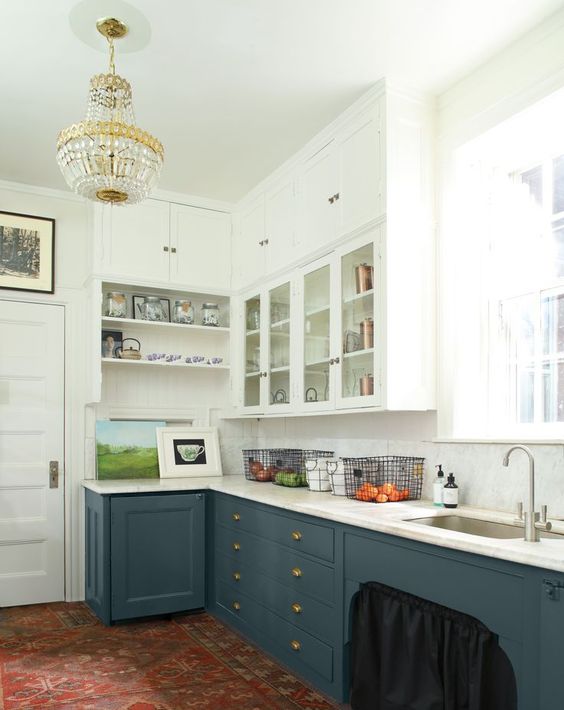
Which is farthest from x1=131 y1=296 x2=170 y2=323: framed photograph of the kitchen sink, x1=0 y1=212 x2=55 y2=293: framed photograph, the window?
the kitchen sink

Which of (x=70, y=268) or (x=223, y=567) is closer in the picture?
(x=223, y=567)

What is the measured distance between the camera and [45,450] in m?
4.46

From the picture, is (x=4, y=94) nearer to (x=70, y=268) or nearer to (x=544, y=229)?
(x=70, y=268)

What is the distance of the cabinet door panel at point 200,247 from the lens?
4637 millimetres

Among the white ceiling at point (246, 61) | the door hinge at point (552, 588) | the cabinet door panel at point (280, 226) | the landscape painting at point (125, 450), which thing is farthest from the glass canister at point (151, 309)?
the door hinge at point (552, 588)

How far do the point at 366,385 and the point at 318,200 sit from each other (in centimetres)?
115

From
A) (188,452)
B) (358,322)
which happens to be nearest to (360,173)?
(358,322)

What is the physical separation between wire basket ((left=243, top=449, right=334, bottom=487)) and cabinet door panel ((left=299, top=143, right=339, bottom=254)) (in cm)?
130

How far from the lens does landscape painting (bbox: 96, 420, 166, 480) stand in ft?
14.8

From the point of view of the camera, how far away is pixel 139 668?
3238 mm

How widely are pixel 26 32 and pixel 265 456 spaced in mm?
2826

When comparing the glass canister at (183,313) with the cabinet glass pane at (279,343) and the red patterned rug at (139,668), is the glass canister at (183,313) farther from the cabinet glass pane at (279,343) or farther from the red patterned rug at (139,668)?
the red patterned rug at (139,668)

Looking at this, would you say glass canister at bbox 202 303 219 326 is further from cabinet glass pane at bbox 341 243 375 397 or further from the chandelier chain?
the chandelier chain

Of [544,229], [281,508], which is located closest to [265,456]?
[281,508]
